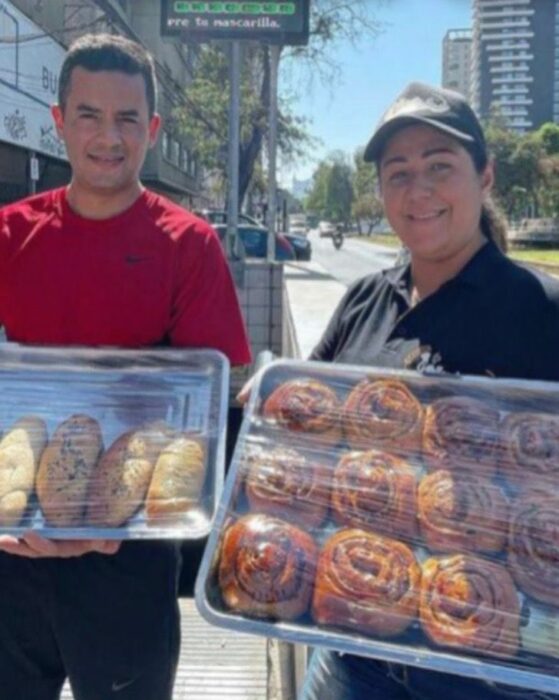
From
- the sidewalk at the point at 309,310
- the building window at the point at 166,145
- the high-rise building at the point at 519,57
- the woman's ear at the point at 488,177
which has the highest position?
the high-rise building at the point at 519,57

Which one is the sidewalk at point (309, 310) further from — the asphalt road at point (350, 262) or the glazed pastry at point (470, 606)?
the asphalt road at point (350, 262)

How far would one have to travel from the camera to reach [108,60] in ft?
6.34

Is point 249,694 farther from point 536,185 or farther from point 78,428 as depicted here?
point 536,185

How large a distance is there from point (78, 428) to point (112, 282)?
34 centimetres

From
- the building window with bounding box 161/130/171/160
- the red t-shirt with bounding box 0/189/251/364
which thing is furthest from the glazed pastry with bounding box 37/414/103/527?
the building window with bounding box 161/130/171/160

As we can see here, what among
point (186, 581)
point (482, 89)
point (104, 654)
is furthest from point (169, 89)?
point (482, 89)

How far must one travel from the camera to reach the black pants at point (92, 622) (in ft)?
6.13

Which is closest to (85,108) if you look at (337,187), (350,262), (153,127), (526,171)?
(153,127)

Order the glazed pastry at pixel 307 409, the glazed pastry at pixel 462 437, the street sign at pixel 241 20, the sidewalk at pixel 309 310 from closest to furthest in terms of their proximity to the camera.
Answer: the glazed pastry at pixel 462 437 < the glazed pastry at pixel 307 409 < the sidewalk at pixel 309 310 < the street sign at pixel 241 20

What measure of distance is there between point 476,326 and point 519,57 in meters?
118

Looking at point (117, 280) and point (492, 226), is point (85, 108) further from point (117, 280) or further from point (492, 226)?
point (492, 226)

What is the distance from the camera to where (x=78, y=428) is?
1.84 meters

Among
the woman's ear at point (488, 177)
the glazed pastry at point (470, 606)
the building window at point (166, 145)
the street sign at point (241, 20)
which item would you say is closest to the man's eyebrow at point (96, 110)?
the woman's ear at point (488, 177)

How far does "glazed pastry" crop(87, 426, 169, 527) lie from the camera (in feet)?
5.61
